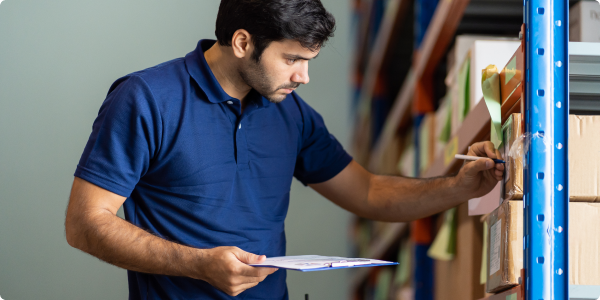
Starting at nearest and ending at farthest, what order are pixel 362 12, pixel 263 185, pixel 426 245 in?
pixel 263 185 < pixel 426 245 < pixel 362 12

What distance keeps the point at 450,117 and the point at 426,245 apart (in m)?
0.51

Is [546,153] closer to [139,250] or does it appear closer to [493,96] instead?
[493,96]

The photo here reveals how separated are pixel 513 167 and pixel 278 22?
510mm

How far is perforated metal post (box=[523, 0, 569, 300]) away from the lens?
2.23 ft

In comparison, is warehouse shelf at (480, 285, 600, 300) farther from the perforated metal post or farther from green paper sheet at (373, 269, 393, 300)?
green paper sheet at (373, 269, 393, 300)

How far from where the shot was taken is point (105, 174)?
37.2 inches

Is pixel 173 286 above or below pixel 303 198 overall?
below

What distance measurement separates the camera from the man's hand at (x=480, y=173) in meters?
0.88

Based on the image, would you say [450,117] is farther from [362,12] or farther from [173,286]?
[362,12]

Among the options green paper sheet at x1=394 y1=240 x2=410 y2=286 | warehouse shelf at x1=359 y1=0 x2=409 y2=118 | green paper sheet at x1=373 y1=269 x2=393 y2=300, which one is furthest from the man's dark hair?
green paper sheet at x1=373 y1=269 x2=393 y2=300

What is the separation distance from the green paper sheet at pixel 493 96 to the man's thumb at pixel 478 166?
0.03m

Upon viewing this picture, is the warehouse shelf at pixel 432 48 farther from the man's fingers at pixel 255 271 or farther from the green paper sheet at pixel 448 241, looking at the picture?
the man's fingers at pixel 255 271

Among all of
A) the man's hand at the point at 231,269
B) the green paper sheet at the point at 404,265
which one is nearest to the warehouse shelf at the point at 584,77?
the man's hand at the point at 231,269

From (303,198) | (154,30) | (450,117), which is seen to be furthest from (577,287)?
(303,198)
